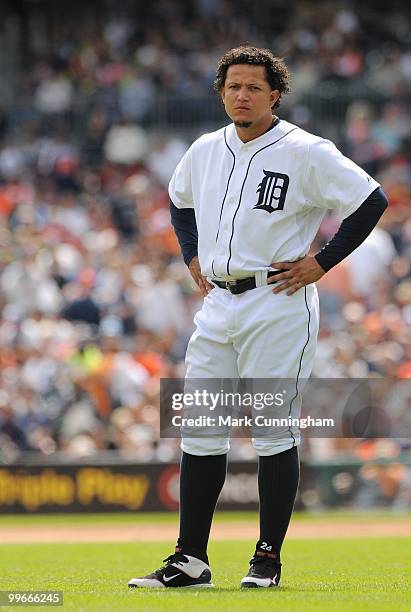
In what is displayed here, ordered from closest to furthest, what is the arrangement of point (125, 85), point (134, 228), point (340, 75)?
1. point (134, 228)
2. point (340, 75)
3. point (125, 85)

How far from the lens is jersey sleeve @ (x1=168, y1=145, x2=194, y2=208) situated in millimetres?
5941

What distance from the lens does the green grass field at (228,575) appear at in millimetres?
4871

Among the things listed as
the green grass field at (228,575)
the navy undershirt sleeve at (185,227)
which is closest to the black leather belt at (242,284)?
the navy undershirt sleeve at (185,227)

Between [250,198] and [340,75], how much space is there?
12883 mm

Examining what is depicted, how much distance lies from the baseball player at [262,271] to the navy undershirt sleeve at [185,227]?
455mm

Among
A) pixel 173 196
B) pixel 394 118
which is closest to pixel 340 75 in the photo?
pixel 394 118

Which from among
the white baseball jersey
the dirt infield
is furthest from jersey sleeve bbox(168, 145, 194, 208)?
the dirt infield

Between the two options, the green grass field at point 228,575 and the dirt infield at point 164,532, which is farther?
the dirt infield at point 164,532

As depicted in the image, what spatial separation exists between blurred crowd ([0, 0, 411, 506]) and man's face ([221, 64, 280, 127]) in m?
6.75

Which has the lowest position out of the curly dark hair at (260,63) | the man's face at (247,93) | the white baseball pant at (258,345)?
the white baseball pant at (258,345)

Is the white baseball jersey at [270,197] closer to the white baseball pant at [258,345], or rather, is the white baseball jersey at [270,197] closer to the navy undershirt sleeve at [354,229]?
the navy undershirt sleeve at [354,229]

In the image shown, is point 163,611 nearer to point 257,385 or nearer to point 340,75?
point 257,385

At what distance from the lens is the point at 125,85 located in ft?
63.6

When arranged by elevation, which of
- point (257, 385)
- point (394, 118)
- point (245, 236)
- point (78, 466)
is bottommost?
point (78, 466)
